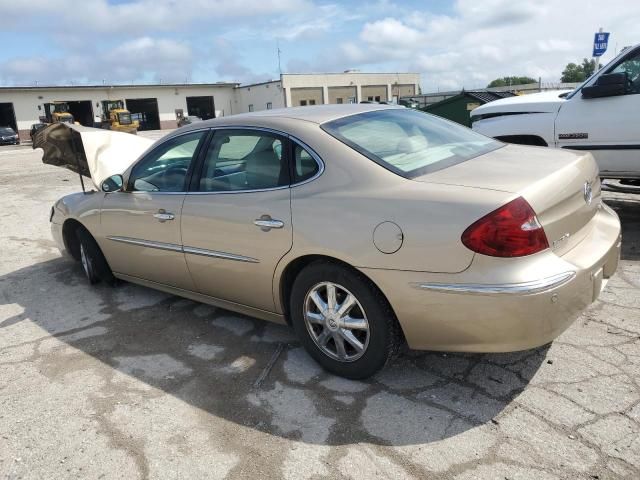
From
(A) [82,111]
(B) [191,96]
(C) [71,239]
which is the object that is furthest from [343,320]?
(B) [191,96]

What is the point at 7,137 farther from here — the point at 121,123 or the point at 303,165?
the point at 303,165

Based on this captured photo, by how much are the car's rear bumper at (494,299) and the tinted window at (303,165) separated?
74 centimetres

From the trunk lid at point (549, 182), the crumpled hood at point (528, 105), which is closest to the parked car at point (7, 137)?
the crumpled hood at point (528, 105)

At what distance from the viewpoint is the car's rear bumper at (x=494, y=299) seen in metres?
2.44

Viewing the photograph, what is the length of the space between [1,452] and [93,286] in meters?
2.62

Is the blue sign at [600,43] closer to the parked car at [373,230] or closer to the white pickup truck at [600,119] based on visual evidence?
the white pickup truck at [600,119]

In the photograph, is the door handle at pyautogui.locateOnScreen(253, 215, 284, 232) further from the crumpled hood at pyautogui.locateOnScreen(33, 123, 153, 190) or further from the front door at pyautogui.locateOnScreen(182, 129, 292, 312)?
the crumpled hood at pyautogui.locateOnScreen(33, 123, 153, 190)

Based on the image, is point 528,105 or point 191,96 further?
point 191,96

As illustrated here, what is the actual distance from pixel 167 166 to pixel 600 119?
4389mm

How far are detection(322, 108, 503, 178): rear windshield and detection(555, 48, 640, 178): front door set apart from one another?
2.44 meters

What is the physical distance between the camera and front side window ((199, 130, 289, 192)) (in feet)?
10.7

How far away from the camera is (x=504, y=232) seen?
244cm

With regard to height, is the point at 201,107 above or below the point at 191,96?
below

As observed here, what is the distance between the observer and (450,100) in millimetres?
10469
